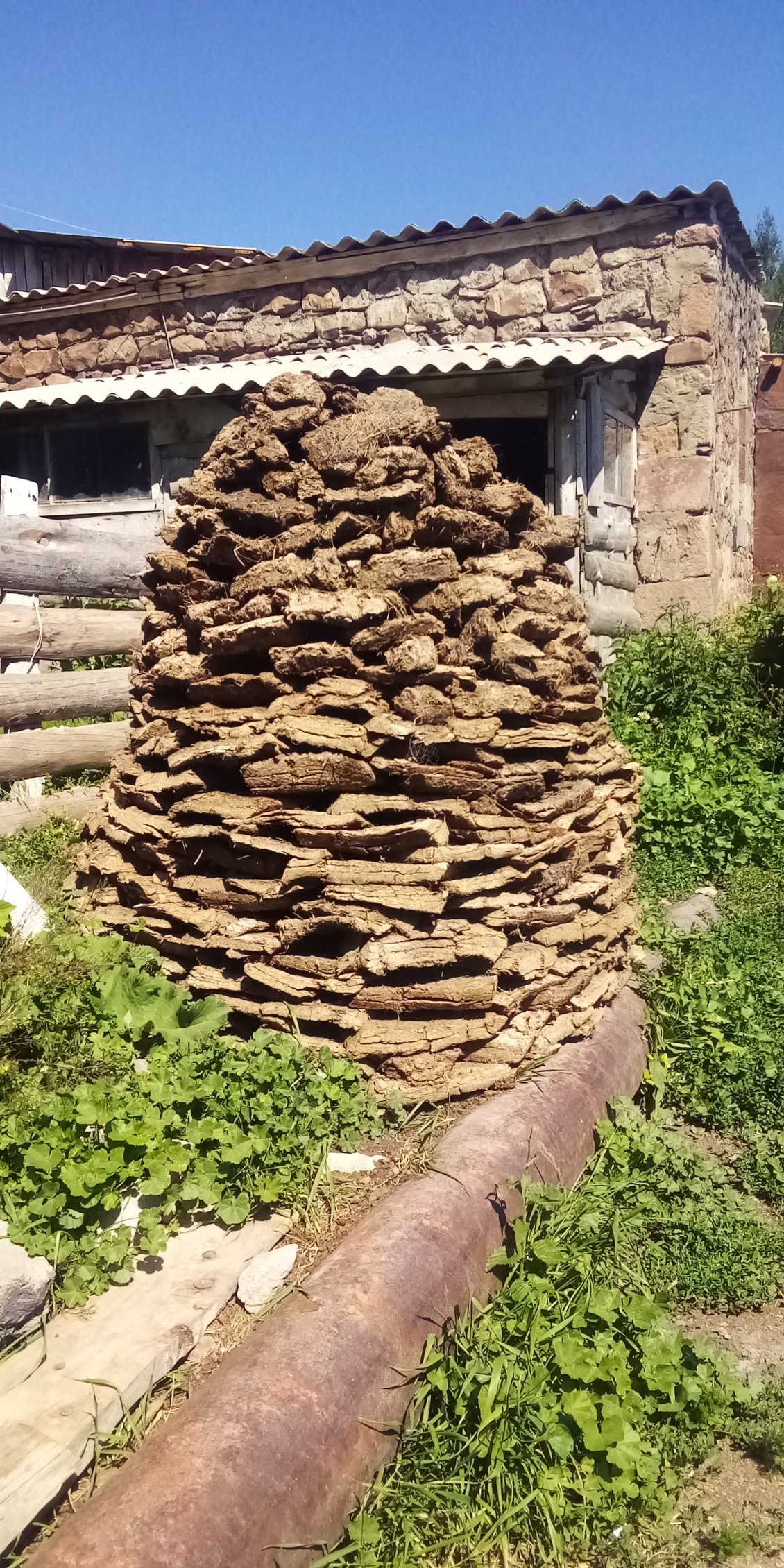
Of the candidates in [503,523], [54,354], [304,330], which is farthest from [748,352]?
[503,523]

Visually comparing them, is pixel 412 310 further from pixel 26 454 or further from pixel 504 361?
pixel 26 454

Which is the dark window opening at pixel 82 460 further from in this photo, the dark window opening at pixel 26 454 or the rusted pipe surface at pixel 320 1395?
the rusted pipe surface at pixel 320 1395

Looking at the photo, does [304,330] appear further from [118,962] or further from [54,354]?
[118,962]

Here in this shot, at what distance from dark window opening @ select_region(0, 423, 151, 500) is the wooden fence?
173 inches

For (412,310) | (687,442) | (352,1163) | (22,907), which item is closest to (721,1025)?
(352,1163)

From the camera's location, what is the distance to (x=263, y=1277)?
2604 mm

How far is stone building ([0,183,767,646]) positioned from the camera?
8336 mm

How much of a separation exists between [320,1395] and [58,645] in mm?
3639

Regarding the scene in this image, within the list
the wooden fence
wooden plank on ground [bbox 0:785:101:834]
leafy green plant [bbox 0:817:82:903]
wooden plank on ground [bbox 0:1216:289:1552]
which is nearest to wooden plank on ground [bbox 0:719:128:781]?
the wooden fence

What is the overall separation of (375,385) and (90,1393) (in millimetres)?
7442

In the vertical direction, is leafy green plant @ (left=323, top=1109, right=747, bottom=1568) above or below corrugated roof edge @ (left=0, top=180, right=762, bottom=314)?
below

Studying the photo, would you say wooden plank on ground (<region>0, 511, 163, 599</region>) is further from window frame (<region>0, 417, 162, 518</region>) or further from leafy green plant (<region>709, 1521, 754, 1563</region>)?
leafy green plant (<region>709, 1521, 754, 1563</region>)

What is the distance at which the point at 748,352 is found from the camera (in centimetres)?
1130

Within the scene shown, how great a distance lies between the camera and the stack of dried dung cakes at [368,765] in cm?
341
